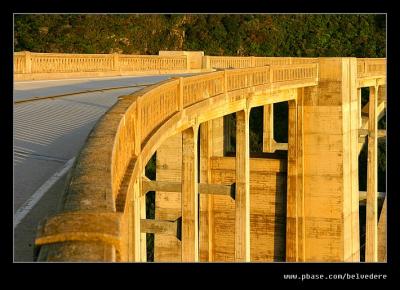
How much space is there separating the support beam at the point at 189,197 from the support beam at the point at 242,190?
3.29 metres

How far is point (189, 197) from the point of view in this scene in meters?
18.5

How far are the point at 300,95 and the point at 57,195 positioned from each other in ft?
68.2

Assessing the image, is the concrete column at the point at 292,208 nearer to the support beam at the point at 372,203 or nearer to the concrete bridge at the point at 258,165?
the concrete bridge at the point at 258,165

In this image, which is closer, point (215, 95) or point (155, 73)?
point (215, 95)

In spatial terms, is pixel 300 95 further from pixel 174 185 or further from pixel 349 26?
pixel 349 26

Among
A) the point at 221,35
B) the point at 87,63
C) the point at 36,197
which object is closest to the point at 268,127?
the point at 87,63

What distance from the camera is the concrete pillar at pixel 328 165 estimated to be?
2723 centimetres

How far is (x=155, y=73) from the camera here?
91.4ft

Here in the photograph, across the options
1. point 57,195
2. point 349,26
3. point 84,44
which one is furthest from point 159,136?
point 349,26

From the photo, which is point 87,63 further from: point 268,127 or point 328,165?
point 268,127

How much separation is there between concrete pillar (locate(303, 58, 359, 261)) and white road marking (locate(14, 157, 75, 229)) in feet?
63.6

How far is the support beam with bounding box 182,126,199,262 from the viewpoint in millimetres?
17812

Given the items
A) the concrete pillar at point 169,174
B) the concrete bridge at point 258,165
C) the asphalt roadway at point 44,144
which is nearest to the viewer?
the asphalt roadway at point 44,144

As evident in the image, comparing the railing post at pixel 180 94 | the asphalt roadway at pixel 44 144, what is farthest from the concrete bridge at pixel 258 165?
the asphalt roadway at pixel 44 144
